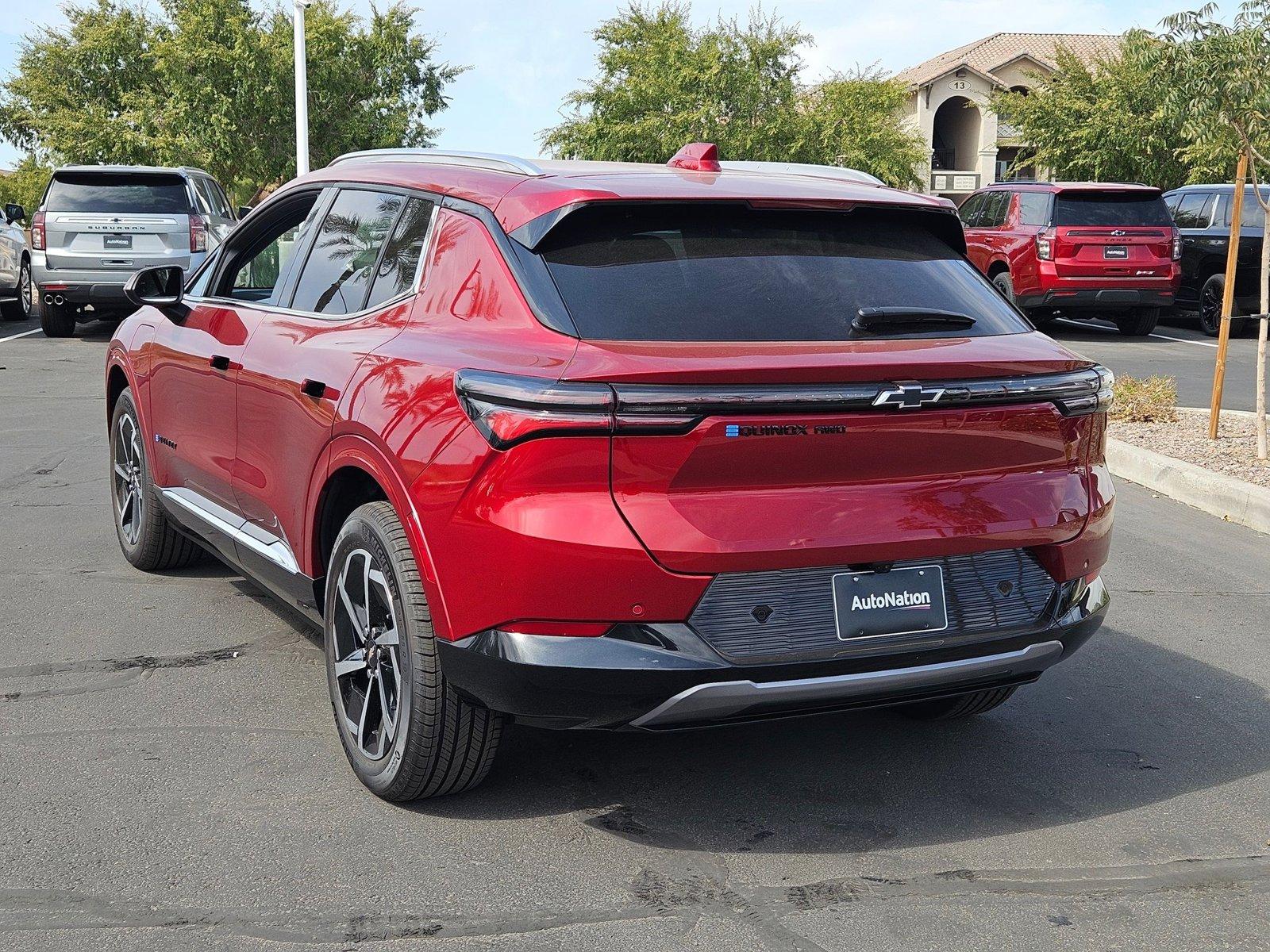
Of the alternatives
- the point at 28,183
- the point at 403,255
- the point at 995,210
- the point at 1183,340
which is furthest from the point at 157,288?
the point at 28,183

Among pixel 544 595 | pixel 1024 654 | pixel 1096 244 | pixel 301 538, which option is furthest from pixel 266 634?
pixel 1096 244

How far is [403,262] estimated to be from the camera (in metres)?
4.16

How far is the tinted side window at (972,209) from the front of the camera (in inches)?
790

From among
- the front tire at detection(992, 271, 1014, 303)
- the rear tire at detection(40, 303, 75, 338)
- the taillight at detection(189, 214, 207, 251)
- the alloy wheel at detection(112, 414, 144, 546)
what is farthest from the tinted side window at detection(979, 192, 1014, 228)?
the alloy wheel at detection(112, 414, 144, 546)

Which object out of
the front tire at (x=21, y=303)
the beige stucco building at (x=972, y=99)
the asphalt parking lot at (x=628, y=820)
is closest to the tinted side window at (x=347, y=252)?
the asphalt parking lot at (x=628, y=820)

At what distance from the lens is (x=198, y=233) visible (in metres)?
17.2

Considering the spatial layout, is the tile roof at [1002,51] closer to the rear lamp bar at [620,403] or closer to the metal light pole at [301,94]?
the metal light pole at [301,94]

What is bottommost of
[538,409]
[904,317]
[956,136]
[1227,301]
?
[1227,301]

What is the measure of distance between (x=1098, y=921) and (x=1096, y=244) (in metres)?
15.5

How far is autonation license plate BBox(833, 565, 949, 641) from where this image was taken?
3.46m

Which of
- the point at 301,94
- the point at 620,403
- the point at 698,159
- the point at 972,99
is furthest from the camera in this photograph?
the point at 972,99

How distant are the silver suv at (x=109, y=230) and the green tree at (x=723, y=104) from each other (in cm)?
2797

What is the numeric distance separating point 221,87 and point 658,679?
40.5 m

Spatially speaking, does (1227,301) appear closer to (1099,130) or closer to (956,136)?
(1099,130)
